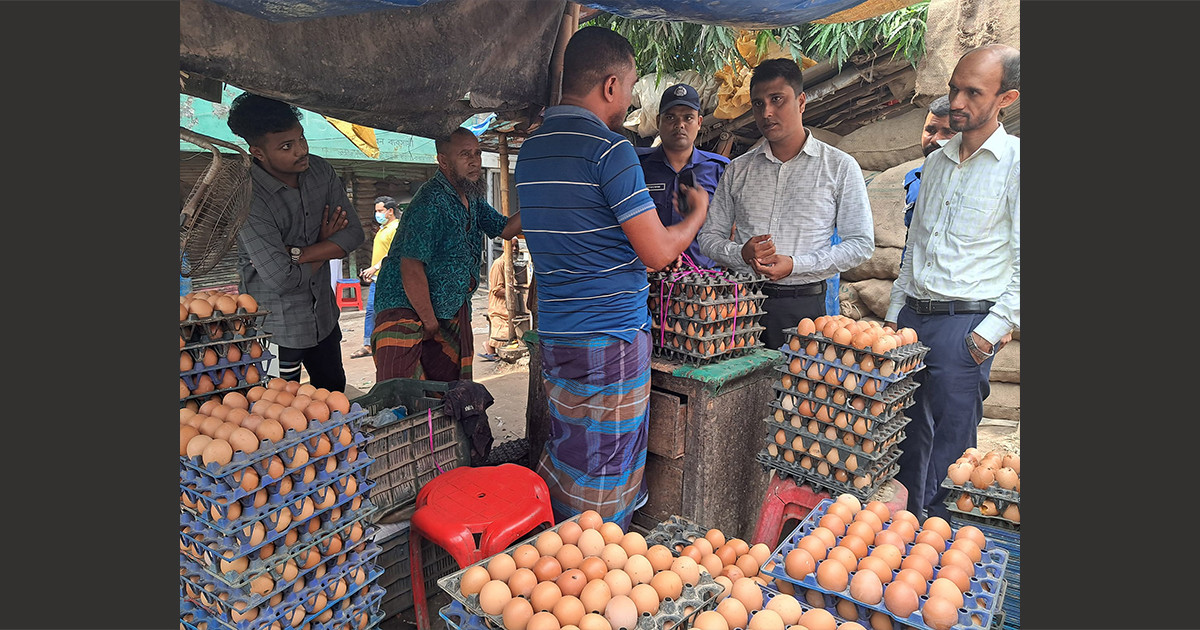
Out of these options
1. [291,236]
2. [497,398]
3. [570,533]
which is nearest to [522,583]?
[570,533]

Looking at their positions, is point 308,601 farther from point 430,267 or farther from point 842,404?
point 842,404

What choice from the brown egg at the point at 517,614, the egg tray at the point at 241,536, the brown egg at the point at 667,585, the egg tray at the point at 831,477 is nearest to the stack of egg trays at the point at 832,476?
the egg tray at the point at 831,477

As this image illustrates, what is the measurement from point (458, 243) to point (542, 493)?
1657mm

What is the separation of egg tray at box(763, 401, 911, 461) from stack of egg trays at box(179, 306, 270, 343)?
228cm

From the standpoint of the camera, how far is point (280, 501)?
2.06 m

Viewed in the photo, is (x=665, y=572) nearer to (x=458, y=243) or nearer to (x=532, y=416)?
(x=532, y=416)

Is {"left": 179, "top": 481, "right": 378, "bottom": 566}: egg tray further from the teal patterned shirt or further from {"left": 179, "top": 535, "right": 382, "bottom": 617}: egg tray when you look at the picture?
the teal patterned shirt

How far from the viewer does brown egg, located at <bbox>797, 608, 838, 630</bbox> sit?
1673 mm

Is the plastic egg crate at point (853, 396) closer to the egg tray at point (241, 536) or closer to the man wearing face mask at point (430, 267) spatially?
the egg tray at point (241, 536)

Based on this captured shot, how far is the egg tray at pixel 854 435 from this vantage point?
2.70 m

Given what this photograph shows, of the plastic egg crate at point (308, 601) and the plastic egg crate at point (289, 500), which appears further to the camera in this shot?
the plastic egg crate at point (308, 601)

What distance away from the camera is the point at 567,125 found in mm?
2703

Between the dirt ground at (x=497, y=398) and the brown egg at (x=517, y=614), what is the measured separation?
1.46 m

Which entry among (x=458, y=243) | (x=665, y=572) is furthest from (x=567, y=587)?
(x=458, y=243)
